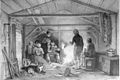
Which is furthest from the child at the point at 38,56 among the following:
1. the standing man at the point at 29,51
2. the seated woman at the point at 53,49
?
the seated woman at the point at 53,49

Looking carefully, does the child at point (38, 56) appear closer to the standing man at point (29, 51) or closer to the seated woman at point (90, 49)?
the standing man at point (29, 51)

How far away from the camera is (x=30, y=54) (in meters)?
9.49

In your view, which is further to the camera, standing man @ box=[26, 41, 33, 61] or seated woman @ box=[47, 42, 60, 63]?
seated woman @ box=[47, 42, 60, 63]

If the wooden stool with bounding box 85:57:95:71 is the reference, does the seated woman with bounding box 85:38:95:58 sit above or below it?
above

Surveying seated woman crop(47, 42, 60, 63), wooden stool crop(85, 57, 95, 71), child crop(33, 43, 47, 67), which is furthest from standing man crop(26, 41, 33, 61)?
wooden stool crop(85, 57, 95, 71)

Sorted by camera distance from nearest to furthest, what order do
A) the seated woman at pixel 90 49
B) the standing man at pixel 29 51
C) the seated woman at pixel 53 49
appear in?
the seated woman at pixel 90 49 → the standing man at pixel 29 51 → the seated woman at pixel 53 49

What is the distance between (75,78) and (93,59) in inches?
108

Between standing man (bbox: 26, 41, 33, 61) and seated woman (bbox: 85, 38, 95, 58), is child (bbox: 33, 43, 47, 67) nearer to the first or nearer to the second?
standing man (bbox: 26, 41, 33, 61)

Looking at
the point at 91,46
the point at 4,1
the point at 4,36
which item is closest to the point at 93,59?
the point at 91,46

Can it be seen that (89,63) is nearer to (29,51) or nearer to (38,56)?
(38,56)

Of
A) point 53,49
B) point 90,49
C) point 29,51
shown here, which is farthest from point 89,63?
point 53,49

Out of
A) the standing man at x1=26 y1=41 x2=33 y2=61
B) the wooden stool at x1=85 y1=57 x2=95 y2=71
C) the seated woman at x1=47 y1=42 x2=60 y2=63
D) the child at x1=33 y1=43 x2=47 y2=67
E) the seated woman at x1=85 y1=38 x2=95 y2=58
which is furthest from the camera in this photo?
the seated woman at x1=47 y1=42 x2=60 y2=63

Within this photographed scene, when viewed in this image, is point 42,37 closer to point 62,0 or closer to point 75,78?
point 62,0

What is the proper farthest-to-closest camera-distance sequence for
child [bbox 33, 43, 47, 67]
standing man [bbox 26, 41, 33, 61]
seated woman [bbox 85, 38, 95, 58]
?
standing man [bbox 26, 41, 33, 61], child [bbox 33, 43, 47, 67], seated woman [bbox 85, 38, 95, 58]
